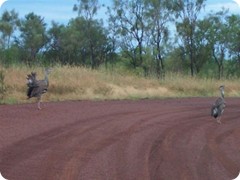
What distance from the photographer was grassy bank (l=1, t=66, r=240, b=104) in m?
7.48

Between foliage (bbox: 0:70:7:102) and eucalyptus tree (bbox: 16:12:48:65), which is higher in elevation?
eucalyptus tree (bbox: 16:12:48:65)

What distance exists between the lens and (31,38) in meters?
5.46

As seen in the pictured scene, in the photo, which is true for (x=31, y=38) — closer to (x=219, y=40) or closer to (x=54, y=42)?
(x=54, y=42)

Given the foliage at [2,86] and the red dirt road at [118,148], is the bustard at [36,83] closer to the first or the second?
the red dirt road at [118,148]

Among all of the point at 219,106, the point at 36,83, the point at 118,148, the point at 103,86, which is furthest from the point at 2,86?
the point at 219,106

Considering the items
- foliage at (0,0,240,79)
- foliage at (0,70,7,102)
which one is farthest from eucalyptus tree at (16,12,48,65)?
foliage at (0,70,7,102)

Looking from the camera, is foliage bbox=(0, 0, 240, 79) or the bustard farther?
the bustard

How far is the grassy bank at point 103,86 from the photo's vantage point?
7.48 meters

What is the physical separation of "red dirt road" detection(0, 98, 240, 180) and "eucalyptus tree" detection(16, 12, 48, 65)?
97 cm

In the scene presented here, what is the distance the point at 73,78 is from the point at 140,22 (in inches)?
71.7

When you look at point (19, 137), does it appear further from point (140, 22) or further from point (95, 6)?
point (140, 22)

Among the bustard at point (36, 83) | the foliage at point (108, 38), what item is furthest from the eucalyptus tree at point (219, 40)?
the bustard at point (36, 83)

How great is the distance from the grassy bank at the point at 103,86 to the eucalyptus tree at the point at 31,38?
22.0 inches

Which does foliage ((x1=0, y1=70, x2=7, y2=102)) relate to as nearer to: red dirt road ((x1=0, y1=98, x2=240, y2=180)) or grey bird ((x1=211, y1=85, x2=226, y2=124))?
red dirt road ((x1=0, y1=98, x2=240, y2=180))
